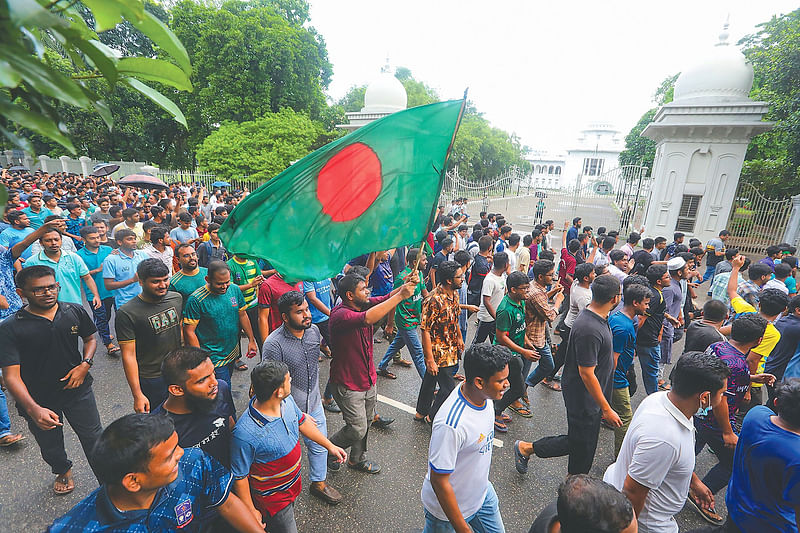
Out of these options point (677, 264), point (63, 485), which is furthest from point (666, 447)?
point (63, 485)

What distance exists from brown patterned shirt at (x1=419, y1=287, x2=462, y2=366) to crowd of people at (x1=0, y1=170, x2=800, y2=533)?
0.01m

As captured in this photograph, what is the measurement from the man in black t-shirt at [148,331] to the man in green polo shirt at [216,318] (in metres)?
0.18

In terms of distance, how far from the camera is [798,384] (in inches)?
80.0

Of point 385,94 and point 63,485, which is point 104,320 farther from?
point 385,94

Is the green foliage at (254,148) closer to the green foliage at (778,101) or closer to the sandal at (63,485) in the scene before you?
the sandal at (63,485)

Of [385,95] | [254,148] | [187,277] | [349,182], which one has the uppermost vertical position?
[385,95]

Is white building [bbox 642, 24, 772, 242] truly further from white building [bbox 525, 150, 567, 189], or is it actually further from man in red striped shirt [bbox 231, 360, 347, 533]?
white building [bbox 525, 150, 567, 189]

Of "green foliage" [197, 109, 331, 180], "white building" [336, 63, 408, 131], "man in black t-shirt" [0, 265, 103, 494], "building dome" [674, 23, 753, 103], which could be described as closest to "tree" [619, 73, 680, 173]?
"building dome" [674, 23, 753, 103]

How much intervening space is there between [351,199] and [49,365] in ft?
7.85

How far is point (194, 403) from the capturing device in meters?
2.23

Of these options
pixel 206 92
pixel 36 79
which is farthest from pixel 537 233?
pixel 206 92

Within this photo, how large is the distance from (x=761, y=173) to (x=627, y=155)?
17.8m

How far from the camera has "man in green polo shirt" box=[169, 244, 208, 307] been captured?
4059 mm

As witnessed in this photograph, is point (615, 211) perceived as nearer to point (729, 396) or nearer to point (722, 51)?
point (722, 51)
